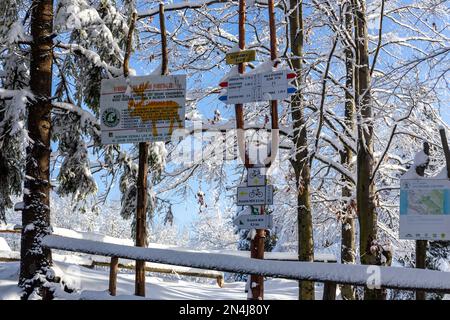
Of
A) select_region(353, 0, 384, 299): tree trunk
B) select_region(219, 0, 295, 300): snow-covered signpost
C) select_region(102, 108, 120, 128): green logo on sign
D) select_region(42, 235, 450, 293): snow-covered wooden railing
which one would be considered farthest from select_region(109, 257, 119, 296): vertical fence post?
select_region(353, 0, 384, 299): tree trunk

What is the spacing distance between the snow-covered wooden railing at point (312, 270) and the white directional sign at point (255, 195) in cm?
117

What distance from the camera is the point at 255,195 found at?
23.9 feet

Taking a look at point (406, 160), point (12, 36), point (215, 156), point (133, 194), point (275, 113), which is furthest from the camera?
point (406, 160)

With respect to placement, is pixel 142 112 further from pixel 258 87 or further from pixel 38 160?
pixel 258 87

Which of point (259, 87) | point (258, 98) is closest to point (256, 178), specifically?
point (258, 98)

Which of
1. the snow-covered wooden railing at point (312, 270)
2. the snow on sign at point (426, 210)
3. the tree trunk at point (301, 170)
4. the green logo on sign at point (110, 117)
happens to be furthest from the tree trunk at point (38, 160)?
the snow on sign at point (426, 210)

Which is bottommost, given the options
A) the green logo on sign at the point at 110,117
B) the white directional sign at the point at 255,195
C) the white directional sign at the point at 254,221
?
the white directional sign at the point at 254,221

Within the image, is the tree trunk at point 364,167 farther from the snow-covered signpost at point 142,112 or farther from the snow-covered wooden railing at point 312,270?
the snow-covered wooden railing at point 312,270

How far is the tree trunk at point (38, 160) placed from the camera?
8125 mm

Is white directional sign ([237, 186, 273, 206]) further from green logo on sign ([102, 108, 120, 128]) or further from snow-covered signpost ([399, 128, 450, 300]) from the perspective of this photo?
green logo on sign ([102, 108, 120, 128])

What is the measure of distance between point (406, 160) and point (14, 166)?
33.8 ft

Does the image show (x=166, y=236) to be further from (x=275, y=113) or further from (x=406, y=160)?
(x=275, y=113)
